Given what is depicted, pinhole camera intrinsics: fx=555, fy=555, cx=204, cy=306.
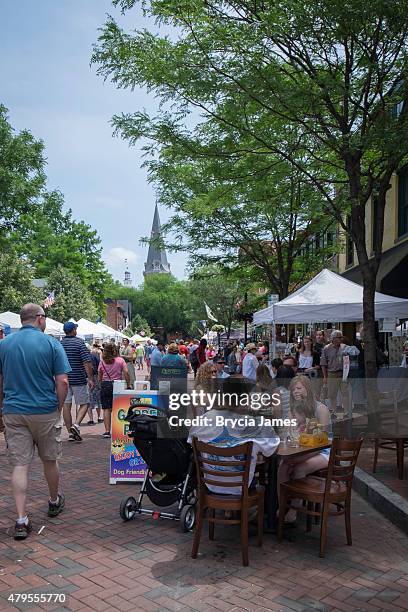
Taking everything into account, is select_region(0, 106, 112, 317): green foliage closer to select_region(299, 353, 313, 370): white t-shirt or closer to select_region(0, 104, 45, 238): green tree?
select_region(0, 104, 45, 238): green tree

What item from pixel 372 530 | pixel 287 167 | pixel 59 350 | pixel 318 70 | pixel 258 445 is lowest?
pixel 372 530

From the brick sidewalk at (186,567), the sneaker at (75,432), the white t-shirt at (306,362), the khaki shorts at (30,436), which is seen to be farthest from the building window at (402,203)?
the khaki shorts at (30,436)

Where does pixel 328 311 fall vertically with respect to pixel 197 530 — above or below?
above

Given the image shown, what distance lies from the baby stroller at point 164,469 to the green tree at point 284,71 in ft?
18.9

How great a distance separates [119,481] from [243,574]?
2810 millimetres

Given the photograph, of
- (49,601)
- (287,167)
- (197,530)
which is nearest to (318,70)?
(287,167)

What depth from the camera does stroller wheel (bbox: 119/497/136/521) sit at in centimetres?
518

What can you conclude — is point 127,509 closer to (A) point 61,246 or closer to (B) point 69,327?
(B) point 69,327

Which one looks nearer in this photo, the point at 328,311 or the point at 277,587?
the point at 277,587

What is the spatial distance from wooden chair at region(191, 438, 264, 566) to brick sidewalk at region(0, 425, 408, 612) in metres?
0.29

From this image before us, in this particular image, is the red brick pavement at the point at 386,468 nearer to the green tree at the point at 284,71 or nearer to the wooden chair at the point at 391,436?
the wooden chair at the point at 391,436

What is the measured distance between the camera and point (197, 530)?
434 cm

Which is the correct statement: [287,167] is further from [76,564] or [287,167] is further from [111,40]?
[76,564]

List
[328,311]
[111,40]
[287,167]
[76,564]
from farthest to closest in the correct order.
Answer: [328,311], [287,167], [111,40], [76,564]
